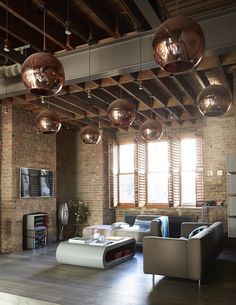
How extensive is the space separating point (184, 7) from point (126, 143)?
282 inches

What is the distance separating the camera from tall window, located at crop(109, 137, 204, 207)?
392 inches

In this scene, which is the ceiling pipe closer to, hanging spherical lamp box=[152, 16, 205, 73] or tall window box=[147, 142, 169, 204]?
hanging spherical lamp box=[152, 16, 205, 73]

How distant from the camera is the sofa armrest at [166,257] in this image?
530cm

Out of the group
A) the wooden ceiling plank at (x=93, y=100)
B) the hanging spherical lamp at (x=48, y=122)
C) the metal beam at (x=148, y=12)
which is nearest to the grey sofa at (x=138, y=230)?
the wooden ceiling plank at (x=93, y=100)

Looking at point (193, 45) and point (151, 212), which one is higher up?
point (193, 45)

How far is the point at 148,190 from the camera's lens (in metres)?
10.6

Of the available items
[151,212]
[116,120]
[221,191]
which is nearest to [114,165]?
[151,212]

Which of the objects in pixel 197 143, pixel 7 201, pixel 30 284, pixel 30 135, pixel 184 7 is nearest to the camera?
pixel 184 7

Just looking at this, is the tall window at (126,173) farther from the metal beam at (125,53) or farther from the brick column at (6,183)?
the metal beam at (125,53)

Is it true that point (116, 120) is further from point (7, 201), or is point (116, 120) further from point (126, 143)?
point (126, 143)

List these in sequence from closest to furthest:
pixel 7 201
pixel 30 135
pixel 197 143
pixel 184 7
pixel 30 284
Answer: pixel 184 7 → pixel 30 284 → pixel 7 201 → pixel 30 135 → pixel 197 143

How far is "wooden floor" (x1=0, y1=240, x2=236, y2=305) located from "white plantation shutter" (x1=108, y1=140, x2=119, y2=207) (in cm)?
416

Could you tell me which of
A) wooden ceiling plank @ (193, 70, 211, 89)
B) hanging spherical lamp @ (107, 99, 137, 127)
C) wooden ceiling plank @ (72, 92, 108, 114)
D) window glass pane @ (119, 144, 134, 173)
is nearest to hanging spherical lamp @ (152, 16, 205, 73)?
hanging spherical lamp @ (107, 99, 137, 127)

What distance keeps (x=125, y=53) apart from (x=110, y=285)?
3558mm
